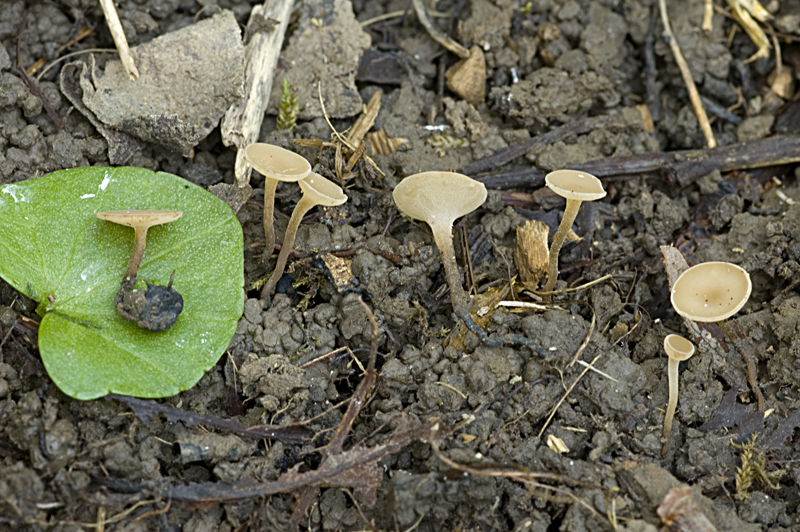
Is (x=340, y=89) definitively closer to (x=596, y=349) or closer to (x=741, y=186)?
(x=596, y=349)

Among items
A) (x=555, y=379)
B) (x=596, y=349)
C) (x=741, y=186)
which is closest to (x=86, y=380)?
(x=555, y=379)

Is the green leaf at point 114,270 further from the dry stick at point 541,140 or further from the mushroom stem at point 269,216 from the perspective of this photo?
the dry stick at point 541,140

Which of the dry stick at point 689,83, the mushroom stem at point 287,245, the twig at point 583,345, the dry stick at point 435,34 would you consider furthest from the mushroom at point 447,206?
the dry stick at point 689,83

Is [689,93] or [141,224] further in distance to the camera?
[689,93]

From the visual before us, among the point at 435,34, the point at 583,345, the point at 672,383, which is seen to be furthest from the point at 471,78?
the point at 672,383

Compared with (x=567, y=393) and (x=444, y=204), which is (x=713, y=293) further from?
(x=444, y=204)

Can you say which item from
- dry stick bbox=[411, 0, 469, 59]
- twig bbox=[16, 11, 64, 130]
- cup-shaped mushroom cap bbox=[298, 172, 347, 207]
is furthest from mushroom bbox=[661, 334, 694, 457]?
twig bbox=[16, 11, 64, 130]
